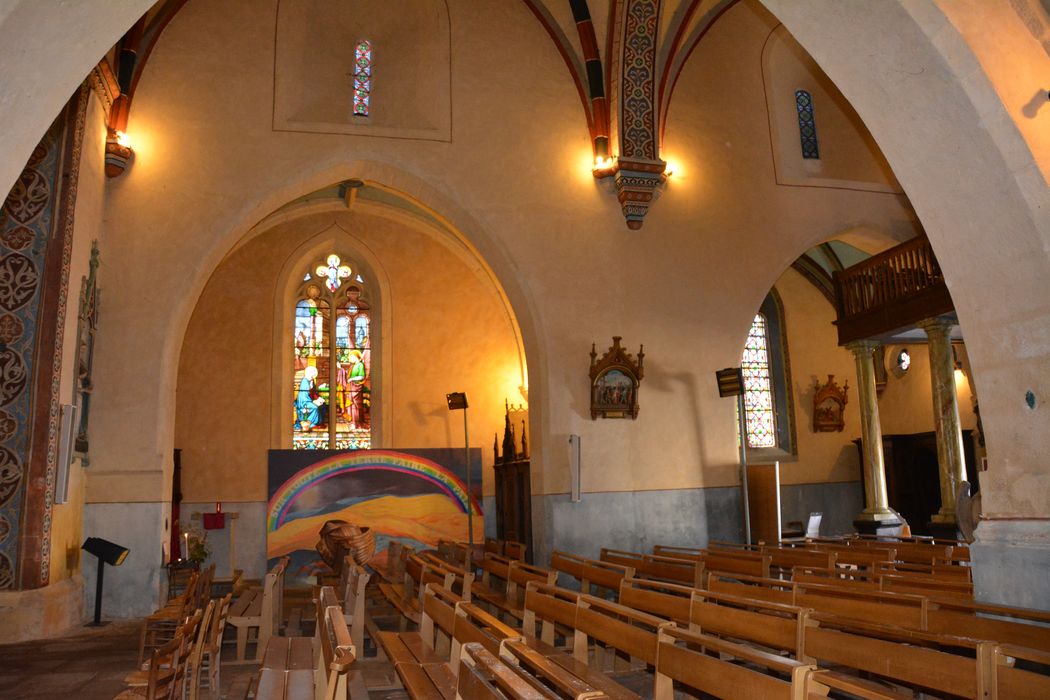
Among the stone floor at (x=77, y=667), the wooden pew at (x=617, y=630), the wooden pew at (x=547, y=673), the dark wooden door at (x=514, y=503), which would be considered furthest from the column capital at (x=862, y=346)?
the wooden pew at (x=547, y=673)

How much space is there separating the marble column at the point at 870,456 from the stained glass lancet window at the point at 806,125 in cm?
286

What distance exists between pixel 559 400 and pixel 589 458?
2.62 feet

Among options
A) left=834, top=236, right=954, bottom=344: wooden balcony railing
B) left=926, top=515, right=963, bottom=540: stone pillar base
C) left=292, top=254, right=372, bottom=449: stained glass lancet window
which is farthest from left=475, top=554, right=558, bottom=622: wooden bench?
left=292, top=254, right=372, bottom=449: stained glass lancet window

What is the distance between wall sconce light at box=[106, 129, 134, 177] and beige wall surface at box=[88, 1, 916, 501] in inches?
7.3

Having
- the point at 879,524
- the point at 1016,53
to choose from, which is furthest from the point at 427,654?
the point at 879,524

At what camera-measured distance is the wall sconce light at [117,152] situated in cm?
975

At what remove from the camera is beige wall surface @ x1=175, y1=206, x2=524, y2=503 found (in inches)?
556

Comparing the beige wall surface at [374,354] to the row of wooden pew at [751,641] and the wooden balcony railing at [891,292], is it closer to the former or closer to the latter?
the wooden balcony railing at [891,292]

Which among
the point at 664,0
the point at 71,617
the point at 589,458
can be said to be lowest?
the point at 71,617

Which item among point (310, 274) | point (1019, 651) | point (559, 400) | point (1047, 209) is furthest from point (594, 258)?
point (1019, 651)

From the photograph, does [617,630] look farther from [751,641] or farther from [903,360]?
[903,360]

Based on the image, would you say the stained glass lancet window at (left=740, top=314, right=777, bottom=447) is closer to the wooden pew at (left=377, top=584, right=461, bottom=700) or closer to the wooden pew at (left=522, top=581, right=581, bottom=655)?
the wooden pew at (left=522, top=581, right=581, bottom=655)

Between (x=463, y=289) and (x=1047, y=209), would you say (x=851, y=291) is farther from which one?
(x=1047, y=209)

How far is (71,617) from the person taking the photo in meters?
8.27
